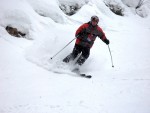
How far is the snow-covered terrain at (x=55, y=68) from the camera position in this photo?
4957 millimetres

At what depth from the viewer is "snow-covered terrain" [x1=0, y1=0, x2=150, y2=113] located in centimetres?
496

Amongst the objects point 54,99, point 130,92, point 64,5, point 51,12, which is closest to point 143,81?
point 130,92

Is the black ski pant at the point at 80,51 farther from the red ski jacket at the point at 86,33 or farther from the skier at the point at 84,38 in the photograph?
the red ski jacket at the point at 86,33

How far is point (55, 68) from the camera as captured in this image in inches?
303

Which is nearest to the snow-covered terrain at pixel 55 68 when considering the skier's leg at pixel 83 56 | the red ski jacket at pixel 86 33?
the skier's leg at pixel 83 56

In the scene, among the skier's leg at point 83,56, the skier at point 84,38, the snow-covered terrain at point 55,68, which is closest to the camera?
the snow-covered terrain at point 55,68

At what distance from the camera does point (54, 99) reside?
16.8ft

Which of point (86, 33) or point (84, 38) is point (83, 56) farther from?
Result: point (86, 33)

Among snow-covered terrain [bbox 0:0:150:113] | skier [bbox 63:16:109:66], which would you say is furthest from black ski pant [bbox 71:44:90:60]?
snow-covered terrain [bbox 0:0:150:113]

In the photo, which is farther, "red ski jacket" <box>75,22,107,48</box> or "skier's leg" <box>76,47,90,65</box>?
"skier's leg" <box>76,47,90,65</box>

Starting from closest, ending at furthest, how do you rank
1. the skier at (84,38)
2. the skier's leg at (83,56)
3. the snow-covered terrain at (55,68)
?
1. the snow-covered terrain at (55,68)
2. the skier at (84,38)
3. the skier's leg at (83,56)

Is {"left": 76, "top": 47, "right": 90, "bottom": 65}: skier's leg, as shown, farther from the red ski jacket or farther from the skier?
the red ski jacket

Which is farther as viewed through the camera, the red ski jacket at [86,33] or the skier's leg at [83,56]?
the skier's leg at [83,56]

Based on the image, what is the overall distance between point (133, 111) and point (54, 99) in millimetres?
1805
